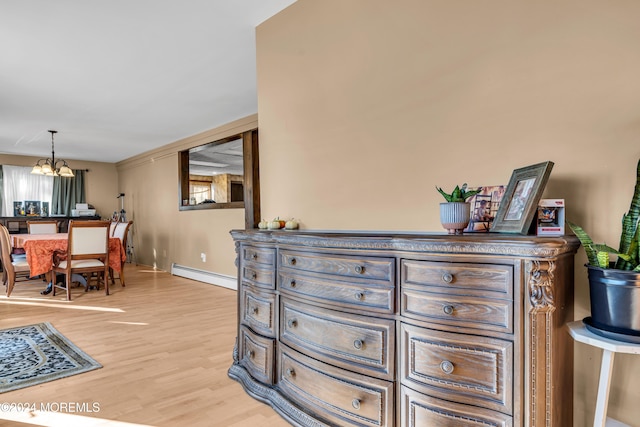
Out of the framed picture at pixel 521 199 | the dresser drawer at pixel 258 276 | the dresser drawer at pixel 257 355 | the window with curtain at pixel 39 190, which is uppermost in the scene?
the window with curtain at pixel 39 190

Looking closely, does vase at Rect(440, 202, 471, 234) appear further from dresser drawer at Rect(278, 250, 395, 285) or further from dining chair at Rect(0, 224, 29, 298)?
dining chair at Rect(0, 224, 29, 298)

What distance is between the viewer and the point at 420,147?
6.25ft

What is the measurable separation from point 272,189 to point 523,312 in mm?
1957

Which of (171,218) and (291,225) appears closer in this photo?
(291,225)

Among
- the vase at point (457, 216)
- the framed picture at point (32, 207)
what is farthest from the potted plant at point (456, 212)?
the framed picture at point (32, 207)

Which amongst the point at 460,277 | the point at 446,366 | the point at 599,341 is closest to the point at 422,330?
the point at 446,366

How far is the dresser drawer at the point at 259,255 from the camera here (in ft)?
6.98

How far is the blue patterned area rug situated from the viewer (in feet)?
8.14

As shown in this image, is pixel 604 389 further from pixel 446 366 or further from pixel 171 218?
pixel 171 218

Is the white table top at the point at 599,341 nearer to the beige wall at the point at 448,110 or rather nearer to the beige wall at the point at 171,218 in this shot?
the beige wall at the point at 448,110

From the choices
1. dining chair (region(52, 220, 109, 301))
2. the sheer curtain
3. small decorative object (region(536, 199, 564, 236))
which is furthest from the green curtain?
small decorative object (region(536, 199, 564, 236))

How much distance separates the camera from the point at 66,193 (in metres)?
8.52

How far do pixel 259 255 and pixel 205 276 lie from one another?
4.33 m

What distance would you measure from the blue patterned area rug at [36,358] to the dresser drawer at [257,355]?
44.2 inches
